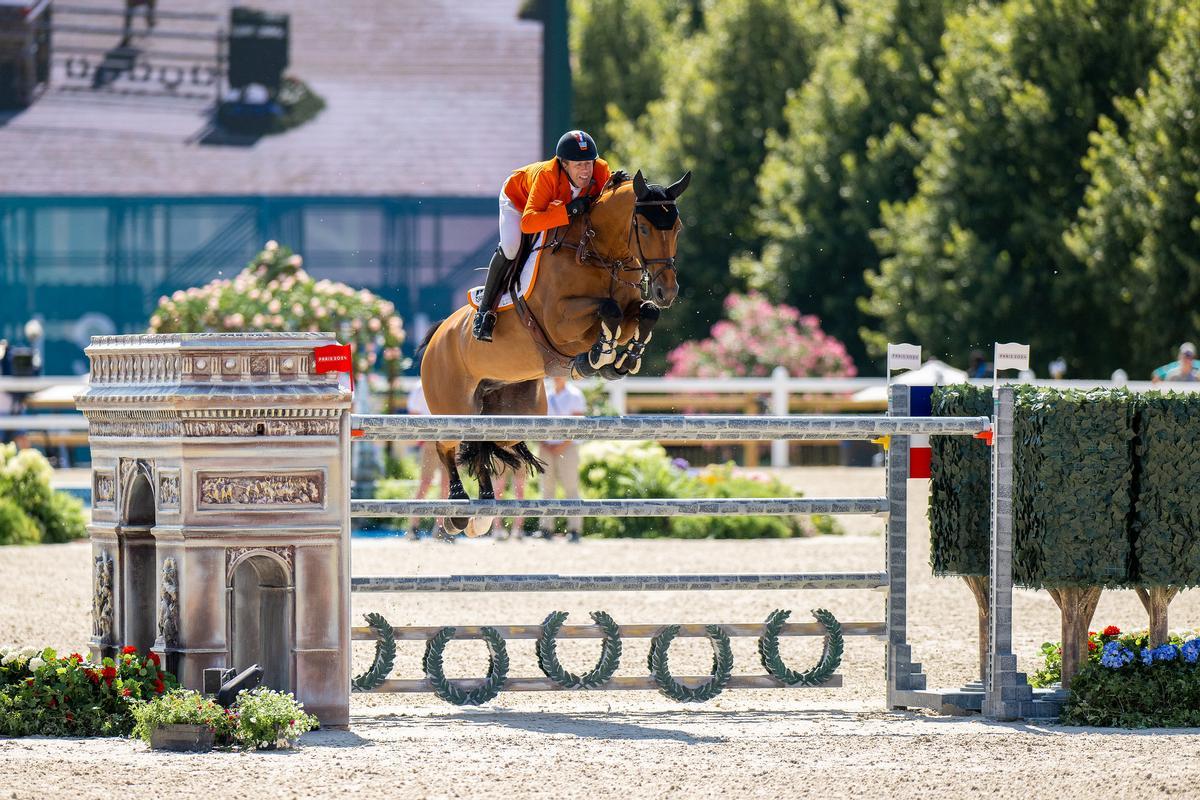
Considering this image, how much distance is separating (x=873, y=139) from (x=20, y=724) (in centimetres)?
2712

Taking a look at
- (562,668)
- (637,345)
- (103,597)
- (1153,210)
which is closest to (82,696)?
(103,597)

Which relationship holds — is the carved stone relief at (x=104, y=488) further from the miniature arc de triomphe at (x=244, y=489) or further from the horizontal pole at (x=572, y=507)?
the horizontal pole at (x=572, y=507)

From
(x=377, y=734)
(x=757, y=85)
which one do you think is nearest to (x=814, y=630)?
(x=377, y=734)

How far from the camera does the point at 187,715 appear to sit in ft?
20.3

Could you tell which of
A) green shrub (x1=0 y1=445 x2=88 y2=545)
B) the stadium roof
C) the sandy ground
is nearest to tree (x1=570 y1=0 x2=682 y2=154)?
the stadium roof

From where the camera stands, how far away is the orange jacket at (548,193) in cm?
830

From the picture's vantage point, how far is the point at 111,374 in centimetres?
692

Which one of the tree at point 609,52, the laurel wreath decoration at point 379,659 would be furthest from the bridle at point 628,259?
the tree at point 609,52

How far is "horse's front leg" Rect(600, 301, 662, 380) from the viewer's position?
8.30 metres

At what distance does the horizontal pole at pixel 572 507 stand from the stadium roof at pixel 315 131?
2557cm

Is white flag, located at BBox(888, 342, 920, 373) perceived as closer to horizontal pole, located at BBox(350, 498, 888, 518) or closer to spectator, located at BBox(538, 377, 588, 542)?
horizontal pole, located at BBox(350, 498, 888, 518)

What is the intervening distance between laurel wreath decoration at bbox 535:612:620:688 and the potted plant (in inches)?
49.3

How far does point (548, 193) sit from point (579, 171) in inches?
6.5

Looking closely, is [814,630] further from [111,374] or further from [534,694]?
[111,374]
